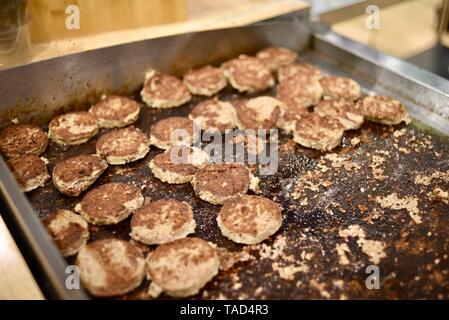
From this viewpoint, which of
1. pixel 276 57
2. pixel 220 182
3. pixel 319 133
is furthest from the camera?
pixel 276 57

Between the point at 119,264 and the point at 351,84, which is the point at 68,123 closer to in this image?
the point at 119,264

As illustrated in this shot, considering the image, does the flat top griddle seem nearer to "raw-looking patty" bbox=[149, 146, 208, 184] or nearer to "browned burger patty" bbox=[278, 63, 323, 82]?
"raw-looking patty" bbox=[149, 146, 208, 184]

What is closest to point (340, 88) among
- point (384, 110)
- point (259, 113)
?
point (384, 110)

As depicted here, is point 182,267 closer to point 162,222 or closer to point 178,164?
point 162,222

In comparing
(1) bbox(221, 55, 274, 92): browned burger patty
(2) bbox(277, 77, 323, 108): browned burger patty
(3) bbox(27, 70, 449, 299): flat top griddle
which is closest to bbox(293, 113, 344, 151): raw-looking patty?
(3) bbox(27, 70, 449, 299): flat top griddle

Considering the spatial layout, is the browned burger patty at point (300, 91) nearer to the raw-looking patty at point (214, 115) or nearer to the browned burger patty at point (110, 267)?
the raw-looking patty at point (214, 115)

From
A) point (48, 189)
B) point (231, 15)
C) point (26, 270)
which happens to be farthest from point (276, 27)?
point (26, 270)

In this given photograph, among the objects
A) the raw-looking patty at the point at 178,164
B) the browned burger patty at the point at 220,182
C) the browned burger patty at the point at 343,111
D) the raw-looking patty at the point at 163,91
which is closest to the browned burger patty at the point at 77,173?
the raw-looking patty at the point at 178,164
